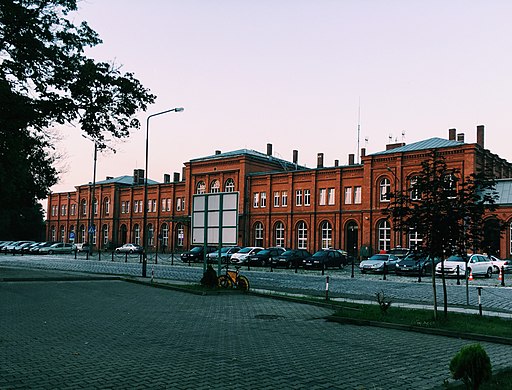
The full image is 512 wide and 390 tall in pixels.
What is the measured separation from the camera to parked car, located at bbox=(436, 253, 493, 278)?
32.5 m

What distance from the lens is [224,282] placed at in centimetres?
2106

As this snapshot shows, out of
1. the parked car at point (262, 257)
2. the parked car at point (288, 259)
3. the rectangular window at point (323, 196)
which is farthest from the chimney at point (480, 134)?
the parked car at point (262, 257)

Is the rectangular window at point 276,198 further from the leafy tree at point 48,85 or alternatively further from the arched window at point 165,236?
the leafy tree at point 48,85

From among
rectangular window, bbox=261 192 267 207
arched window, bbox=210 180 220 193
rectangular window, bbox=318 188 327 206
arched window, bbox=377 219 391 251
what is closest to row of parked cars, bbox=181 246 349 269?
arched window, bbox=377 219 391 251

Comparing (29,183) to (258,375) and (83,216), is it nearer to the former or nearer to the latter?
(258,375)

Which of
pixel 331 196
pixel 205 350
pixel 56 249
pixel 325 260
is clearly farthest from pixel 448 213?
pixel 56 249

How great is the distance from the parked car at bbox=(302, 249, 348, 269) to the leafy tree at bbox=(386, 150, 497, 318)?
2767 centimetres

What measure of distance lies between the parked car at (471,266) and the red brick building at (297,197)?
9.12m

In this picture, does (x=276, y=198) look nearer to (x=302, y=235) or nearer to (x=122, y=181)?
(x=302, y=235)

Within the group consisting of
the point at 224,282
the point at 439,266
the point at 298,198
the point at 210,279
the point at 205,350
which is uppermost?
the point at 298,198

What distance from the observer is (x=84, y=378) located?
7098mm

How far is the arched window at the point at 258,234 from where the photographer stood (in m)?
64.7

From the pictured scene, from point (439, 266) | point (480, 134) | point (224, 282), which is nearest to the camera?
point (224, 282)

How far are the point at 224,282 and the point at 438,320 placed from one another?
10067 mm
